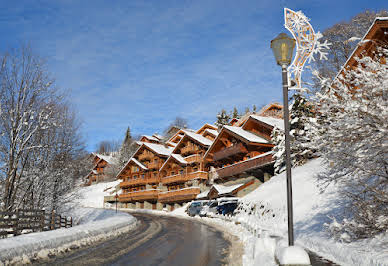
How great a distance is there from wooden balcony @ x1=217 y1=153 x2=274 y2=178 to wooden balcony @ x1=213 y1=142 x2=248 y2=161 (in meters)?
1.97

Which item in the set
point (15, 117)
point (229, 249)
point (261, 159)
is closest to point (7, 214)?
point (15, 117)

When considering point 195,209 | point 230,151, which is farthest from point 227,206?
point 230,151

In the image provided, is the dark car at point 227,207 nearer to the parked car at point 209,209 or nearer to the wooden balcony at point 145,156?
the parked car at point 209,209

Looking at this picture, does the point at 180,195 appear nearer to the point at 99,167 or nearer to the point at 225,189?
the point at 225,189

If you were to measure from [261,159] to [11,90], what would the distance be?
24201mm

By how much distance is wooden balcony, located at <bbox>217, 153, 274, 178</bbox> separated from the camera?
107ft

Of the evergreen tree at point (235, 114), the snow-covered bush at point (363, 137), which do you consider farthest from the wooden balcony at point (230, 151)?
the evergreen tree at point (235, 114)

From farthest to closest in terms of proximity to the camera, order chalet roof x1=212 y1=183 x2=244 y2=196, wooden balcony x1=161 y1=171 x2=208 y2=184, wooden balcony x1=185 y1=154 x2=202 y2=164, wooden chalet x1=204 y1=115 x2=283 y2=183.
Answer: wooden balcony x1=185 y1=154 x2=202 y2=164 → wooden balcony x1=161 y1=171 x2=208 y2=184 → chalet roof x1=212 y1=183 x2=244 y2=196 → wooden chalet x1=204 y1=115 x2=283 y2=183

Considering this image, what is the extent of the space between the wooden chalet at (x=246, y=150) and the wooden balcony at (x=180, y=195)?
12.6ft

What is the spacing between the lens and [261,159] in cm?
3353

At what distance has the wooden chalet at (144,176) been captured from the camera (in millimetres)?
58000

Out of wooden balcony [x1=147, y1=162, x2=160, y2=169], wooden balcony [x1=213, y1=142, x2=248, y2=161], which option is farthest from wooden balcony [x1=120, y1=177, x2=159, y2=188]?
wooden balcony [x1=213, y1=142, x2=248, y2=161]

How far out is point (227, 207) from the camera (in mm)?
30047

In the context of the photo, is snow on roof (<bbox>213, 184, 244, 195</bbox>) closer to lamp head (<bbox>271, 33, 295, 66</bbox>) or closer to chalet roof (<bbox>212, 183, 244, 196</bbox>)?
chalet roof (<bbox>212, 183, 244, 196</bbox>)
